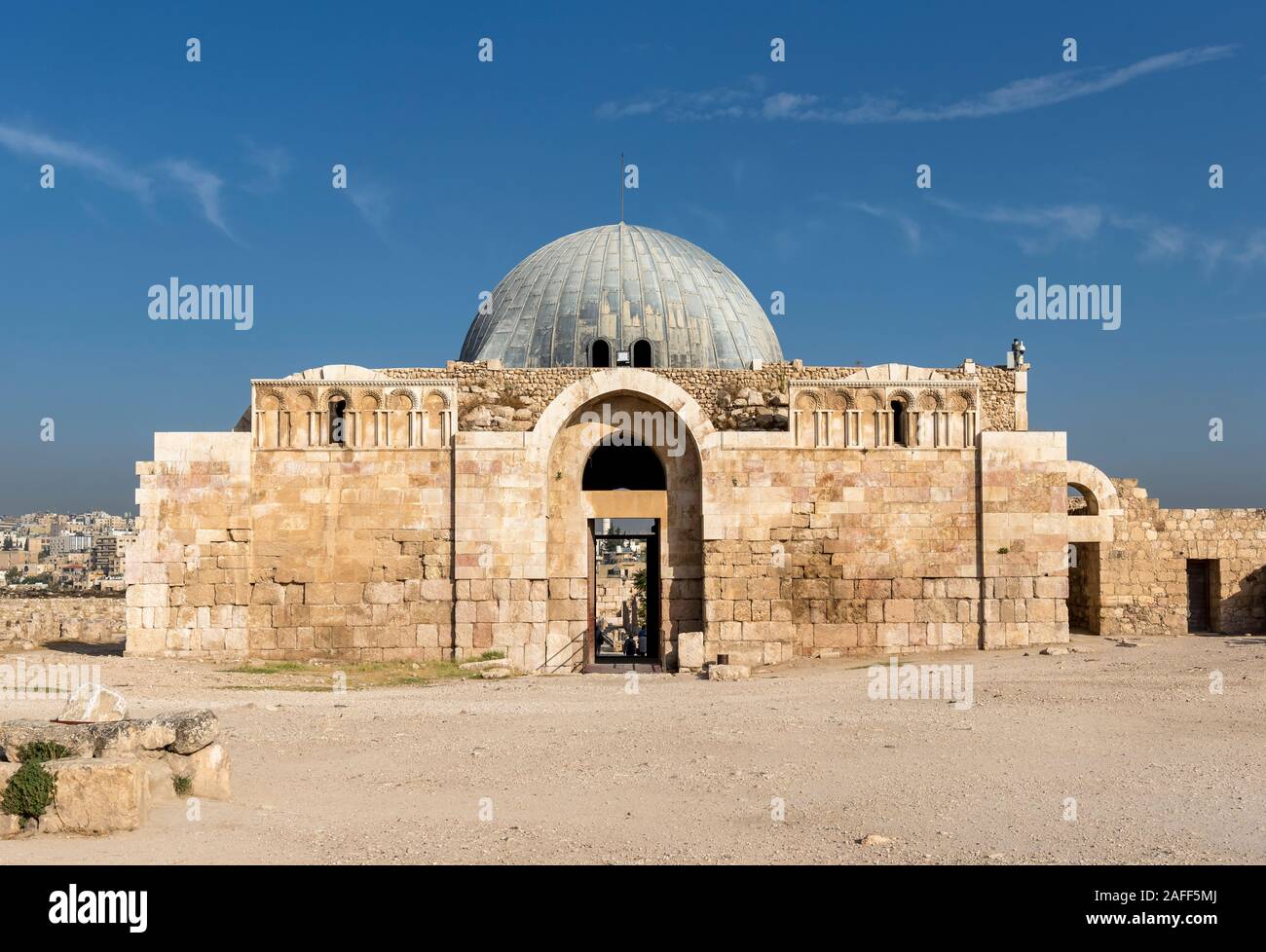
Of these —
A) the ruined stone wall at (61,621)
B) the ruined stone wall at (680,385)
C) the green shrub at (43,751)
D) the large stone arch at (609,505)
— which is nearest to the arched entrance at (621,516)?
the large stone arch at (609,505)

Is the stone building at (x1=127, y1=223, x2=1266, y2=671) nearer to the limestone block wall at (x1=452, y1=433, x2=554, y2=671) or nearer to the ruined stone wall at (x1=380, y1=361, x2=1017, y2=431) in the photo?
the limestone block wall at (x1=452, y1=433, x2=554, y2=671)

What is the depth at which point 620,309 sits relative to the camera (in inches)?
947

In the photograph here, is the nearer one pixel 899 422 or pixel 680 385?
pixel 899 422

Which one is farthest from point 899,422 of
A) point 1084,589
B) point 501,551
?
point 501,551

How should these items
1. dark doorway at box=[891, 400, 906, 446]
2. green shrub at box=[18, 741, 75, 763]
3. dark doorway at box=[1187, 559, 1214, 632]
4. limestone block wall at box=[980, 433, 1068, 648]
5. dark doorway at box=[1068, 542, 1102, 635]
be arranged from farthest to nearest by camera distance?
dark doorway at box=[1187, 559, 1214, 632]
dark doorway at box=[1068, 542, 1102, 635]
dark doorway at box=[891, 400, 906, 446]
limestone block wall at box=[980, 433, 1068, 648]
green shrub at box=[18, 741, 75, 763]

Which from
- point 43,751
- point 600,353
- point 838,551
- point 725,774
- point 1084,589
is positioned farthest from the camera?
point 600,353

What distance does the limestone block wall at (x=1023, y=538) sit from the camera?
17.8 m

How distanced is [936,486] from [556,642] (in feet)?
22.6

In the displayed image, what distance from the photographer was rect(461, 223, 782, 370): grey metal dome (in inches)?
934

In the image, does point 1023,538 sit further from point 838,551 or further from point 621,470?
point 621,470

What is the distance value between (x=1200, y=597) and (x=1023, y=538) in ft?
17.1

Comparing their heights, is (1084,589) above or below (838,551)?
below

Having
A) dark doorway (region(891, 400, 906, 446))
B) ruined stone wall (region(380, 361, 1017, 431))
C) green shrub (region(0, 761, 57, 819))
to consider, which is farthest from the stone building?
green shrub (region(0, 761, 57, 819))

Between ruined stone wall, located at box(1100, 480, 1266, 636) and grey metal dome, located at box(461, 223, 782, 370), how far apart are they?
29.9 ft
